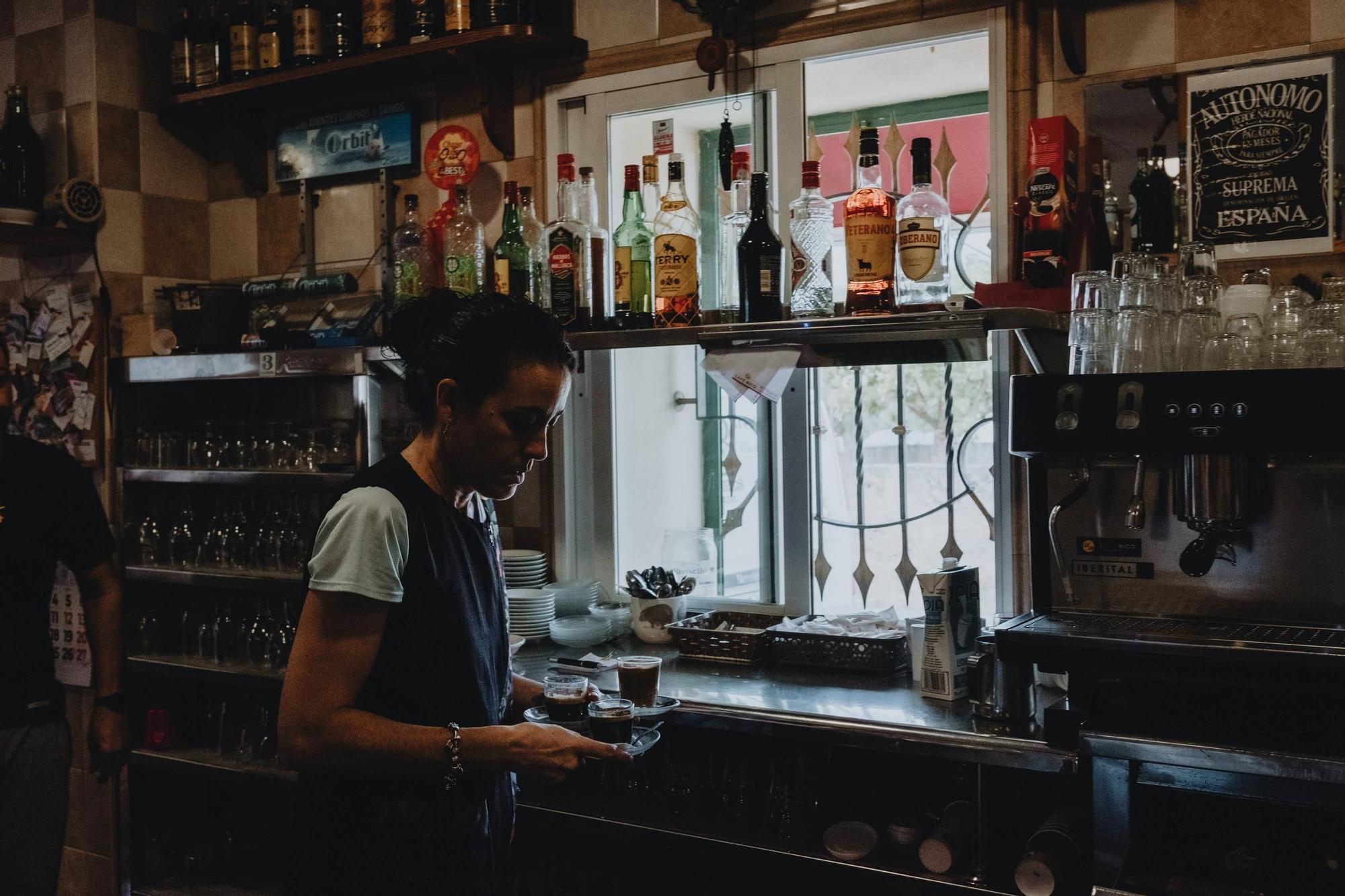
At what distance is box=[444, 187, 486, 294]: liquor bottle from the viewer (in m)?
2.98

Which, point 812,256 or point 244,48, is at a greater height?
point 244,48

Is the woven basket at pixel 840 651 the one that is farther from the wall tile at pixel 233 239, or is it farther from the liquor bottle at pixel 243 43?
the liquor bottle at pixel 243 43

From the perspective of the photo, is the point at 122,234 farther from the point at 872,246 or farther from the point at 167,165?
the point at 872,246

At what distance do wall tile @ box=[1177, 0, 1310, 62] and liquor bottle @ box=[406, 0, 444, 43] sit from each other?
6.03 ft

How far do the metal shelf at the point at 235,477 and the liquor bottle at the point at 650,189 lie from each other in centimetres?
101

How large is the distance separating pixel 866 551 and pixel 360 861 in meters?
1.88

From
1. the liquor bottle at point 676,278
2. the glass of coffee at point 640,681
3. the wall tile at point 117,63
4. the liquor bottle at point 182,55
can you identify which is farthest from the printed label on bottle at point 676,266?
the wall tile at point 117,63

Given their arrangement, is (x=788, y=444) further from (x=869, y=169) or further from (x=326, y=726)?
(x=326, y=726)

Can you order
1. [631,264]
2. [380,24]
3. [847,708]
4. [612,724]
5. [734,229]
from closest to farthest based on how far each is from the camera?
[612,724] < [847,708] < [734,229] < [631,264] < [380,24]

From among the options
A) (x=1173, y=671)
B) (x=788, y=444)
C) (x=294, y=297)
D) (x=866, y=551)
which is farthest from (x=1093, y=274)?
(x=294, y=297)

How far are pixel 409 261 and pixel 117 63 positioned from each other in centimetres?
121

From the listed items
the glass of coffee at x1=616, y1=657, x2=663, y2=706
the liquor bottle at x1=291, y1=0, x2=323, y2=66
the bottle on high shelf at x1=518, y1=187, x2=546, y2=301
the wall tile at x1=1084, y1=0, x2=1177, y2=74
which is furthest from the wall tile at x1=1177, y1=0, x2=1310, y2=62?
the liquor bottle at x1=291, y1=0, x2=323, y2=66

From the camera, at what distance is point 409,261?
3.08 meters

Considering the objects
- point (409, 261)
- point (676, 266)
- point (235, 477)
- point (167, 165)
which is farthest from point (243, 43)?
point (676, 266)
